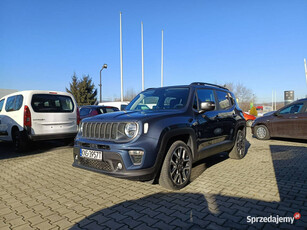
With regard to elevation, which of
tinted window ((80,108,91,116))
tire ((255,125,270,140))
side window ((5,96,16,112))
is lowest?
tire ((255,125,270,140))

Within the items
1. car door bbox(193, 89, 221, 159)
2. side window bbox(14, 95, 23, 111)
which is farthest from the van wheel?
car door bbox(193, 89, 221, 159)

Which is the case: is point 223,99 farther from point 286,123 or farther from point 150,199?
point 286,123

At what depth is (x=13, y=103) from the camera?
22.7 feet

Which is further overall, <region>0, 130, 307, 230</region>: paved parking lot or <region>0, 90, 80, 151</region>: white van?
<region>0, 90, 80, 151</region>: white van

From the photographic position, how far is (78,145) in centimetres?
382

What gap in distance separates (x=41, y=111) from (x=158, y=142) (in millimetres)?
4768

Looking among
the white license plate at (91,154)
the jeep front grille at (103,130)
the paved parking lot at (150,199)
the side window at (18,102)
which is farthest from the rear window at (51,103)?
the white license plate at (91,154)

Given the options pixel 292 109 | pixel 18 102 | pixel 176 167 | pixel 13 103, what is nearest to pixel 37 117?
pixel 18 102

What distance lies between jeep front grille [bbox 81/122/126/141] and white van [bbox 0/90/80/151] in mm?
3231

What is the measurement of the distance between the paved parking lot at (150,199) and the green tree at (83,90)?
3515cm

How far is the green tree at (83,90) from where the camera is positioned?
127ft

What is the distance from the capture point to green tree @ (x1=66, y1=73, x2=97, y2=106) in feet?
127

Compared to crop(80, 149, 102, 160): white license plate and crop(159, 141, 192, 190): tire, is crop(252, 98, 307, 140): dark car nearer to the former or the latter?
crop(159, 141, 192, 190): tire

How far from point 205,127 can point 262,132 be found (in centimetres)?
652
